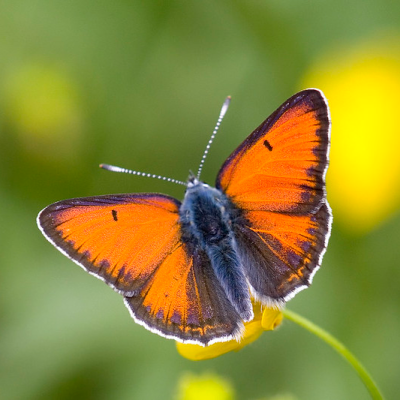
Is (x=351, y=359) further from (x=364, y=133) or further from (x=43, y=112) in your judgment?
(x=43, y=112)

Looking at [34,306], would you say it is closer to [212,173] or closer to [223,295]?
[212,173]

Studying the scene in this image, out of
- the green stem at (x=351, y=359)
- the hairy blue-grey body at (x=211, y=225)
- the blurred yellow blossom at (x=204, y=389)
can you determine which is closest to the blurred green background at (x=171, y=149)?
the blurred yellow blossom at (x=204, y=389)

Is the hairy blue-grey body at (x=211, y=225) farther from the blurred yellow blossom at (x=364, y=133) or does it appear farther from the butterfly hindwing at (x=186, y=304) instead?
the blurred yellow blossom at (x=364, y=133)

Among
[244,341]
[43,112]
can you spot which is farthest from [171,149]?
[244,341]

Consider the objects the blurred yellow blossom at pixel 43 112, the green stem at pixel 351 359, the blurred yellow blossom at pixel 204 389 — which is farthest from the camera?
the blurred yellow blossom at pixel 43 112

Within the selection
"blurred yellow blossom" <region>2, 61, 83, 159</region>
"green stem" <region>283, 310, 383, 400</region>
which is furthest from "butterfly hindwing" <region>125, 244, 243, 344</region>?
"blurred yellow blossom" <region>2, 61, 83, 159</region>

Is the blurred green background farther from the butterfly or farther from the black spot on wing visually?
the black spot on wing

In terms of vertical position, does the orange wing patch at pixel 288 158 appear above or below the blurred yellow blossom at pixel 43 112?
above
